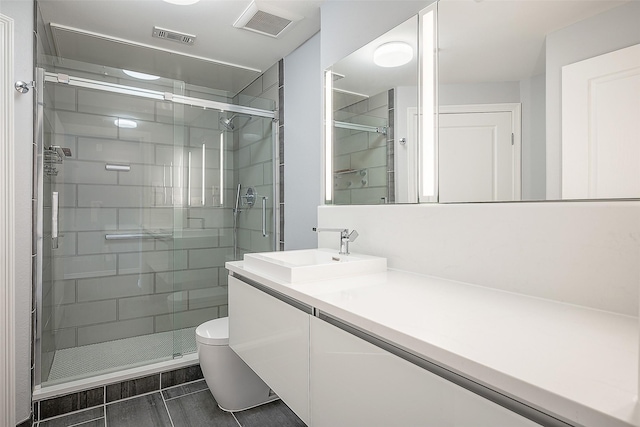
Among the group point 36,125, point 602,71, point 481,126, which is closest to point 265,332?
point 481,126

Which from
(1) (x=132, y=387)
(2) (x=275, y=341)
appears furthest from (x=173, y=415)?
(2) (x=275, y=341)

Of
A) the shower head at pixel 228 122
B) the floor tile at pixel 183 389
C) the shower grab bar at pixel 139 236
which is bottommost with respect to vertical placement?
the floor tile at pixel 183 389

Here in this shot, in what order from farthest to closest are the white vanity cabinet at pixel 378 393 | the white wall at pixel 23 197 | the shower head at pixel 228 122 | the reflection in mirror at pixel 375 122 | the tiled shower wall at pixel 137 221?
the shower head at pixel 228 122 < the tiled shower wall at pixel 137 221 < the white wall at pixel 23 197 < the reflection in mirror at pixel 375 122 < the white vanity cabinet at pixel 378 393

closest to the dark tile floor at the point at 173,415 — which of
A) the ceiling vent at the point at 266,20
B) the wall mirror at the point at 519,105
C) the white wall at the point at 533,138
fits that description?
the wall mirror at the point at 519,105

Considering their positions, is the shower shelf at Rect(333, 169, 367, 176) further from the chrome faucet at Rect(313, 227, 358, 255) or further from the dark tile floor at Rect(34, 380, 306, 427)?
the dark tile floor at Rect(34, 380, 306, 427)

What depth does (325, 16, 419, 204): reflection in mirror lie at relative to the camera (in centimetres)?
156

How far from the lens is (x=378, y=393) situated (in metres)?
0.85

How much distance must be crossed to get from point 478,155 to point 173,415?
6.69 ft

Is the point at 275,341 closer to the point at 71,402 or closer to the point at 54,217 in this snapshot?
the point at 71,402

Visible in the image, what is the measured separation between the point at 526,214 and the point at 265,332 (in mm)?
1028

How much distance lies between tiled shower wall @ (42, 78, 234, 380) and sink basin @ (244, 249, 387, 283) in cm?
109

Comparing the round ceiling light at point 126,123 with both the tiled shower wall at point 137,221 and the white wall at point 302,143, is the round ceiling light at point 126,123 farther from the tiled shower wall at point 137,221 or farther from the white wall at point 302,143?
the white wall at point 302,143

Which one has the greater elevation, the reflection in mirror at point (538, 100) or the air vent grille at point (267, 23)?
the air vent grille at point (267, 23)

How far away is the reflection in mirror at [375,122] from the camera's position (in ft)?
5.12
